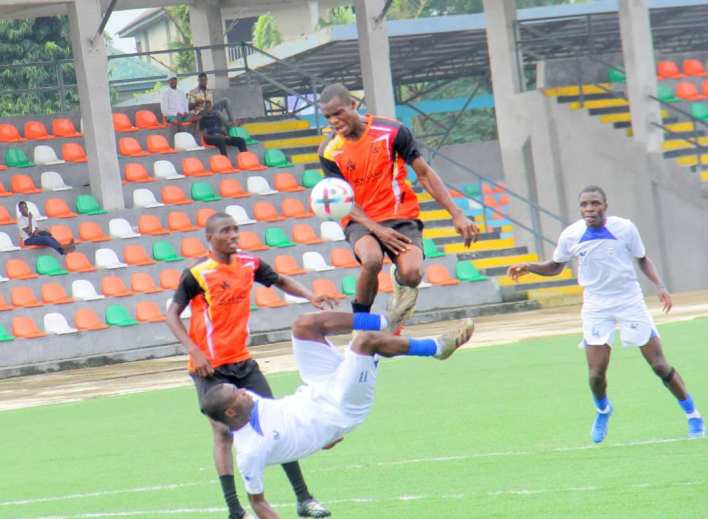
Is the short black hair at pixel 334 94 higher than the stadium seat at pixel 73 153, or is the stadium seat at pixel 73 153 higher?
the stadium seat at pixel 73 153

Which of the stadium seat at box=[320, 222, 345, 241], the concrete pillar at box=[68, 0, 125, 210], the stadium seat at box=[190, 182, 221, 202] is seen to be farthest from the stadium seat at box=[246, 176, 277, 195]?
the concrete pillar at box=[68, 0, 125, 210]

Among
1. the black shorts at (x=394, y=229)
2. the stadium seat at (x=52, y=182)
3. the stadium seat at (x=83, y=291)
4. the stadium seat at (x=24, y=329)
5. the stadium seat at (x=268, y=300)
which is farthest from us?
the stadium seat at (x=52, y=182)

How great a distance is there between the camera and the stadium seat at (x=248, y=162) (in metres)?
33.1

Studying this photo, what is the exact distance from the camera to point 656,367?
11.7 meters

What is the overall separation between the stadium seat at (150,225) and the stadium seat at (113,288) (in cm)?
176

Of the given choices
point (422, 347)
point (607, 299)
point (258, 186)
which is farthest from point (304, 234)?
point (422, 347)

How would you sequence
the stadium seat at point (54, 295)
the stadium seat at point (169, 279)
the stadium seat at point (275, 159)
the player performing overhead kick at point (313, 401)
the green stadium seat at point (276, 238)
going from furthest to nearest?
the stadium seat at point (275, 159) < the green stadium seat at point (276, 238) < the stadium seat at point (169, 279) < the stadium seat at point (54, 295) < the player performing overhead kick at point (313, 401)

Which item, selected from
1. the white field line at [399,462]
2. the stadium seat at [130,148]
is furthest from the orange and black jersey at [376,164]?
the stadium seat at [130,148]

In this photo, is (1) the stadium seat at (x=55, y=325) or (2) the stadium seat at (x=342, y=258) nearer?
(1) the stadium seat at (x=55, y=325)

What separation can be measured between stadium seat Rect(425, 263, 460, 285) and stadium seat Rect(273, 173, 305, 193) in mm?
3511

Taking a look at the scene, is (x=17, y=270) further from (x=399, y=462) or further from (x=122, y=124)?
(x=399, y=462)

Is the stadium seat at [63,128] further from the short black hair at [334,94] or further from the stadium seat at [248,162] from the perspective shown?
the short black hair at [334,94]

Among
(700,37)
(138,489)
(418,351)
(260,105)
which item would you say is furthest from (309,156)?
(418,351)

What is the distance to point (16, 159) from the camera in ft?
105
